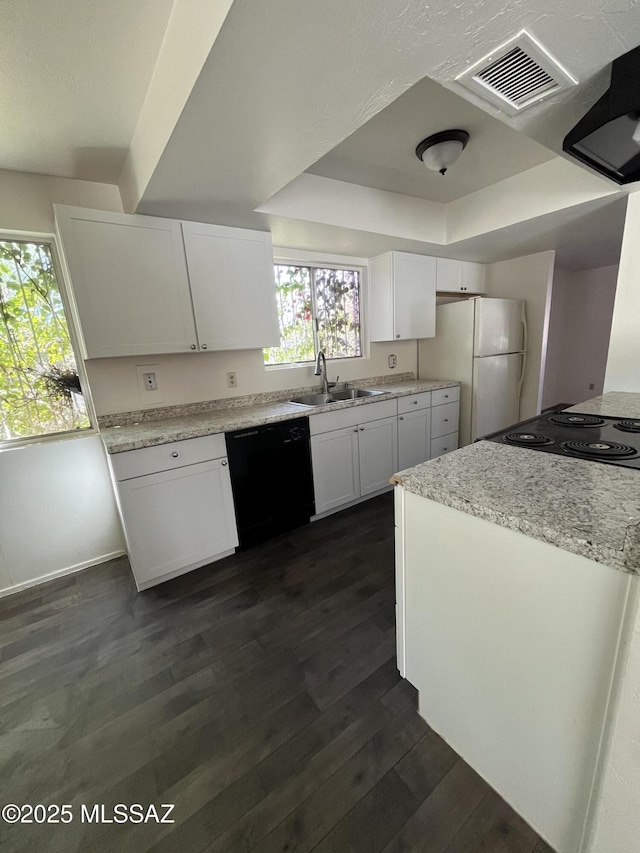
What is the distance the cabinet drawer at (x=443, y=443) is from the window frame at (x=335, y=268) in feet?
3.64

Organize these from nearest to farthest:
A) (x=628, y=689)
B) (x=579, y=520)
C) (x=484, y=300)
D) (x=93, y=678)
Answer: (x=628, y=689) → (x=579, y=520) → (x=93, y=678) → (x=484, y=300)

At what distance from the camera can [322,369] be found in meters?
3.00

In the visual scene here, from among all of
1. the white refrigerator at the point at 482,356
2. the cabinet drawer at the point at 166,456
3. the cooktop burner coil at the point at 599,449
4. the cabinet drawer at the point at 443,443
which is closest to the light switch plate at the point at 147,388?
the cabinet drawer at the point at 166,456

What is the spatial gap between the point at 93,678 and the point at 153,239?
→ 2.27m

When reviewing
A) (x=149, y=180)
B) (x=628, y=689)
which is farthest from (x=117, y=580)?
(x=628, y=689)

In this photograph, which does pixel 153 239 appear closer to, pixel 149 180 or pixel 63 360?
pixel 149 180

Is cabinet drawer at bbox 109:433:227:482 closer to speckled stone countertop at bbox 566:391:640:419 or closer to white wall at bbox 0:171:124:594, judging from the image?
white wall at bbox 0:171:124:594

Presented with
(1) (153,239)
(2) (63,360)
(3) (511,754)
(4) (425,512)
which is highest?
(1) (153,239)

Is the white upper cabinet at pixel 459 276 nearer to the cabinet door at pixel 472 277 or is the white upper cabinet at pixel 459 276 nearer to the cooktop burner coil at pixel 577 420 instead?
the cabinet door at pixel 472 277

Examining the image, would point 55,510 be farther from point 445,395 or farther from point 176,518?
point 445,395

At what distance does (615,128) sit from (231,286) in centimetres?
194

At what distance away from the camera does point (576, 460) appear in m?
1.07

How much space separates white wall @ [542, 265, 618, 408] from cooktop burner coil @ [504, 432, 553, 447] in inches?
Result: 180

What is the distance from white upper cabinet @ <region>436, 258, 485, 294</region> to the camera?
133 inches
